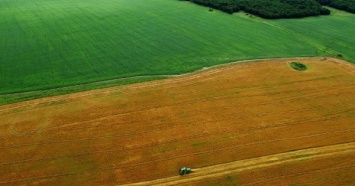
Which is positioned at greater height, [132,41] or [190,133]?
[132,41]

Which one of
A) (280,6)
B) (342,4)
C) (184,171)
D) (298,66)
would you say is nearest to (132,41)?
(298,66)

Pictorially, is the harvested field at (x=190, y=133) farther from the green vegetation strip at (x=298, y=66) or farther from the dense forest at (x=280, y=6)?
the dense forest at (x=280, y=6)

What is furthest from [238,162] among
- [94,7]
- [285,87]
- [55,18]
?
[94,7]

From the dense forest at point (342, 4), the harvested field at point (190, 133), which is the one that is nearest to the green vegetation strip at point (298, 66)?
the harvested field at point (190, 133)

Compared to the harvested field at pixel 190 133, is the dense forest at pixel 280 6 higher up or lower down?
higher up

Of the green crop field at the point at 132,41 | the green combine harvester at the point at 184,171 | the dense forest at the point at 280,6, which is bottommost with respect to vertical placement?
the green combine harvester at the point at 184,171

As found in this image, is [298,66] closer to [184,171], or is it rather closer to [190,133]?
[190,133]

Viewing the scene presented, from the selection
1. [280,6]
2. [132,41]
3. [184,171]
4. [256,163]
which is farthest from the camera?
[280,6]

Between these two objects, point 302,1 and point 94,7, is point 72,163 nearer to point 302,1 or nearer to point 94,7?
point 94,7
